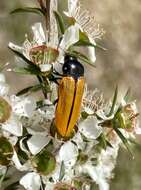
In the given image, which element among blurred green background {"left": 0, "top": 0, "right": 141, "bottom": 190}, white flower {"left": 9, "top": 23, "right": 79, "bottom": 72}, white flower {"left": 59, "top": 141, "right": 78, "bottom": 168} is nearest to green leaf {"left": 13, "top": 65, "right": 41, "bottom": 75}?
white flower {"left": 9, "top": 23, "right": 79, "bottom": 72}

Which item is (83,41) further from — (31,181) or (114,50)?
(114,50)

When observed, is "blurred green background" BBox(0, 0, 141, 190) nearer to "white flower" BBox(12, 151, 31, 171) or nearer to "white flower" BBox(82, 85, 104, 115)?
"white flower" BBox(82, 85, 104, 115)

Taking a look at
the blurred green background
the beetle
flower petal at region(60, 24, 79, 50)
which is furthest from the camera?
the blurred green background

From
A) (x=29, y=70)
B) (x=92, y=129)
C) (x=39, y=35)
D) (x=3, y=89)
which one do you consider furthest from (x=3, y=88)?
(x=92, y=129)

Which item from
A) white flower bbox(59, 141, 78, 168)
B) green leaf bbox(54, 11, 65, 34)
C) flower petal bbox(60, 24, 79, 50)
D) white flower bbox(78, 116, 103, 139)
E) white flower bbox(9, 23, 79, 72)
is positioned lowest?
white flower bbox(59, 141, 78, 168)

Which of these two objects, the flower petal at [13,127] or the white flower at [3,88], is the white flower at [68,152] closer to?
the flower petal at [13,127]

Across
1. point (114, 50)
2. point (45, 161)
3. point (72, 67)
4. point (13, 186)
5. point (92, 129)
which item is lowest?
point (114, 50)
